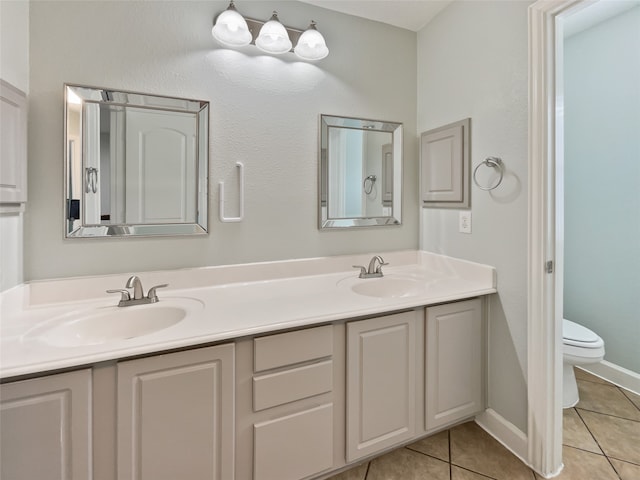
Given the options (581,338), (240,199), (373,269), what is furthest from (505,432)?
(240,199)

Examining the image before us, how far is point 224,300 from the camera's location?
1455 mm

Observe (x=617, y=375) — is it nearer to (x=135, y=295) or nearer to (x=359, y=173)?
(x=359, y=173)

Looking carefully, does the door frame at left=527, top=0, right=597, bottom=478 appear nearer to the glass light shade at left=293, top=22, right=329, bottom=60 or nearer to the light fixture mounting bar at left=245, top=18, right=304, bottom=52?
the glass light shade at left=293, top=22, right=329, bottom=60

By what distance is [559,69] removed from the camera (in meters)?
1.39

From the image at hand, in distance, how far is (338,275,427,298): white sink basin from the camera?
1763 millimetres

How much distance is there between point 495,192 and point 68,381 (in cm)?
185

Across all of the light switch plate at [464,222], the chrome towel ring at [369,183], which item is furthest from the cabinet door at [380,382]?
the chrome towel ring at [369,183]

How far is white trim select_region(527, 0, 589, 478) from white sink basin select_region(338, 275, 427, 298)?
0.53 metres

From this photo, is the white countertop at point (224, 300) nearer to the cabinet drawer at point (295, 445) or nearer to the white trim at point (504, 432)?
the cabinet drawer at point (295, 445)

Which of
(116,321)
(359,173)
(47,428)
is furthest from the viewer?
(359,173)

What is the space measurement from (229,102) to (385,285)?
1278 mm

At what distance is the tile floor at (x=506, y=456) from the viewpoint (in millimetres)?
1429

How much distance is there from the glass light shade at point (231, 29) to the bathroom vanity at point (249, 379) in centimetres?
113

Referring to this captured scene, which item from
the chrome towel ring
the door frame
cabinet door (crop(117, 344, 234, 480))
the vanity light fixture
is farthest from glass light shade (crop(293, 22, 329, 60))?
cabinet door (crop(117, 344, 234, 480))
